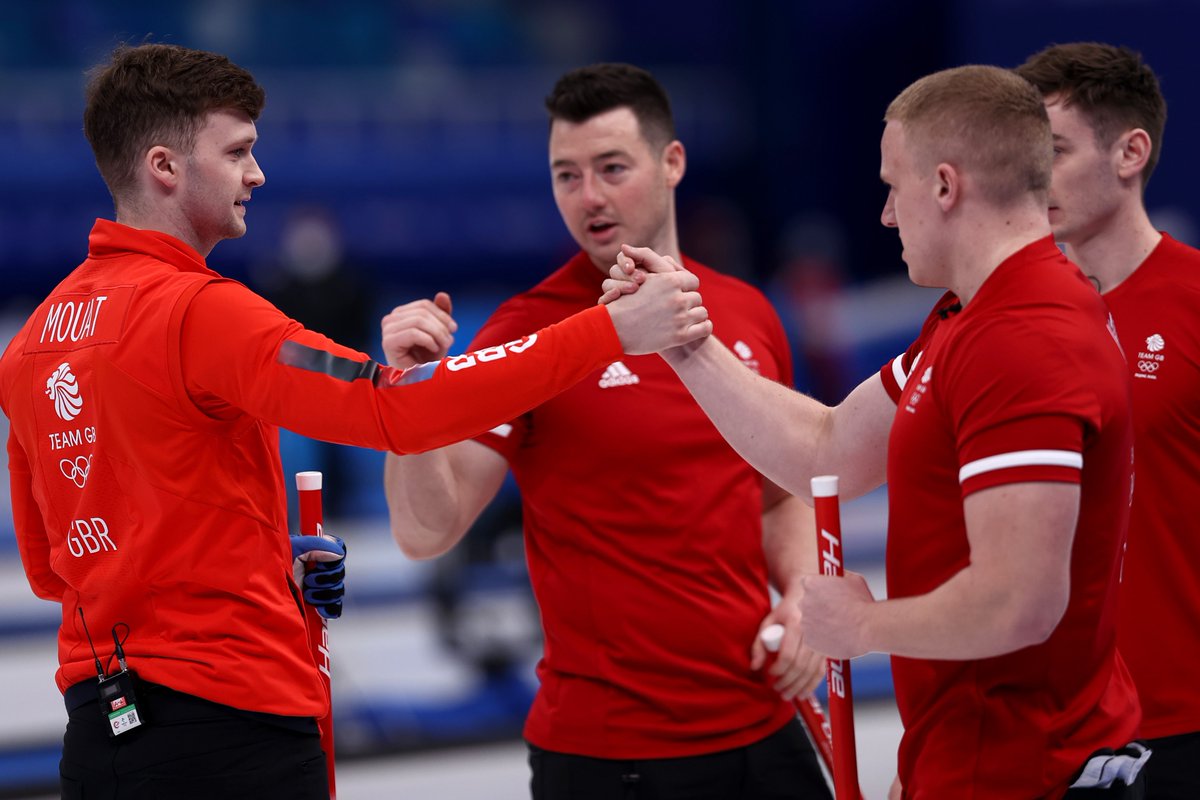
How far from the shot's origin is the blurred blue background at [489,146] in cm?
1160

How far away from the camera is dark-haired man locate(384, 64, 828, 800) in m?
3.41

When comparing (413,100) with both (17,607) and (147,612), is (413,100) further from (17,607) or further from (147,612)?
(147,612)

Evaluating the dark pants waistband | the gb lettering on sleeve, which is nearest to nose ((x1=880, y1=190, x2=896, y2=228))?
the dark pants waistband

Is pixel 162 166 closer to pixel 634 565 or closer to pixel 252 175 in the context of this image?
pixel 252 175

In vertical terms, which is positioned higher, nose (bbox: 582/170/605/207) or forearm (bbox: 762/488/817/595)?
nose (bbox: 582/170/605/207)

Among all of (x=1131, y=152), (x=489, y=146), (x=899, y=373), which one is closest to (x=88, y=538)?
(x=899, y=373)

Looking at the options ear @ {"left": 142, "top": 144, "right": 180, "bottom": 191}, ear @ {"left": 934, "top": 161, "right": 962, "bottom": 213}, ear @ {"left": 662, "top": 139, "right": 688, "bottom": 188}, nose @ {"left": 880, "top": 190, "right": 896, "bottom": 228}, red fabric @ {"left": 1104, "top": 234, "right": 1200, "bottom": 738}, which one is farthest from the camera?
ear @ {"left": 662, "top": 139, "right": 688, "bottom": 188}

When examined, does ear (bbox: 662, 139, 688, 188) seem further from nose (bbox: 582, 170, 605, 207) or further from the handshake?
the handshake

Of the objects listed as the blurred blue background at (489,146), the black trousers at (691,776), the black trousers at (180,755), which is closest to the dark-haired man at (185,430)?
the black trousers at (180,755)

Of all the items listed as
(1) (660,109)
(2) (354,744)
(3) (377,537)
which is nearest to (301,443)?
(3) (377,537)

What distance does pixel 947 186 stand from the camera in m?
2.50

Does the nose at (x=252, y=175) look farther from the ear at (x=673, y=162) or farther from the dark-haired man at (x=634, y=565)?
the ear at (x=673, y=162)

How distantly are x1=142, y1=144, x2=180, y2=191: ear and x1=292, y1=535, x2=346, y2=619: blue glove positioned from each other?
0.81 metres

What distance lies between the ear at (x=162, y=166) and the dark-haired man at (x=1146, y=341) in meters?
1.95
